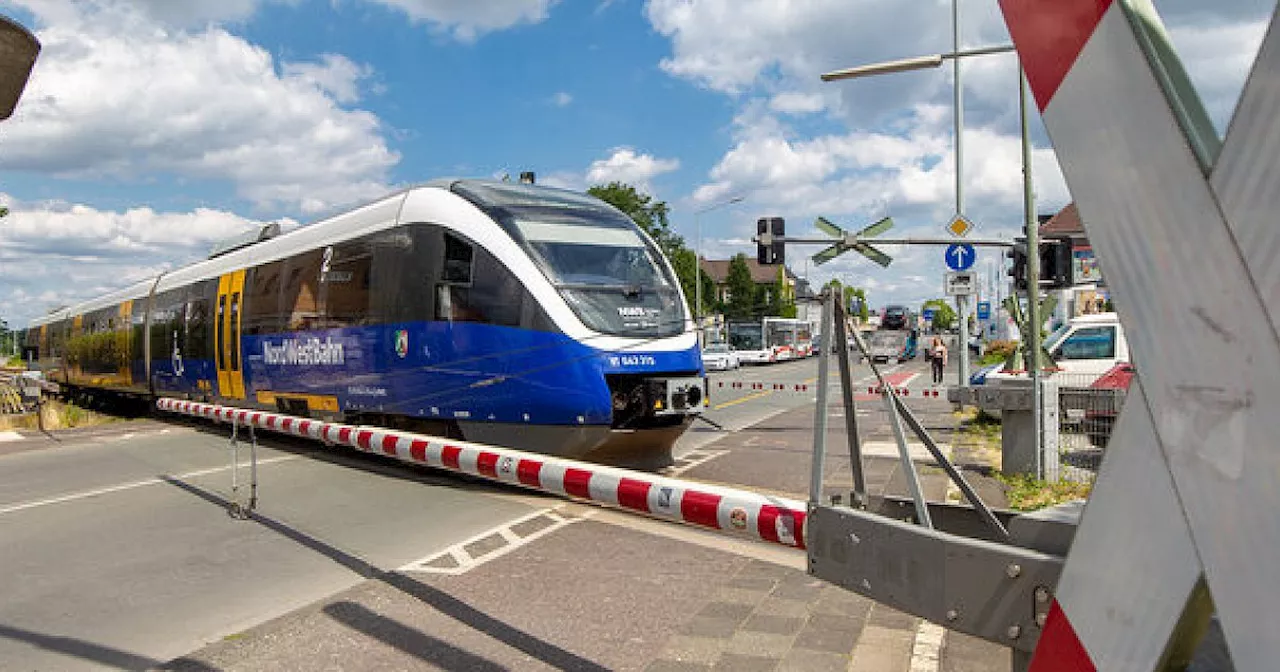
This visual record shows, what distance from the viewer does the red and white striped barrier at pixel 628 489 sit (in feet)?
10.0

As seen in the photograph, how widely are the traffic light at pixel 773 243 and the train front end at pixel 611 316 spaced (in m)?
8.67

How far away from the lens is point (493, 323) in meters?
8.47

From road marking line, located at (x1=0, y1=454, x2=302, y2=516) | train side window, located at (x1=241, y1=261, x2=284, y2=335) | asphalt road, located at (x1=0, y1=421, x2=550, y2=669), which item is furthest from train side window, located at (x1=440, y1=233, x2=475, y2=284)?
train side window, located at (x1=241, y1=261, x2=284, y2=335)

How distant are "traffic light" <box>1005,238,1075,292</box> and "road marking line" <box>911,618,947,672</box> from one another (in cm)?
802

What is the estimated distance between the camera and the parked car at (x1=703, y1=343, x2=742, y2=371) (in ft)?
132

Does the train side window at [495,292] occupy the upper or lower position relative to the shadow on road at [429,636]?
upper

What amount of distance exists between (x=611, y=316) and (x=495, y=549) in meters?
2.87

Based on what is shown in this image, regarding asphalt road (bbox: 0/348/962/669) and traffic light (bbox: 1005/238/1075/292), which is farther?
traffic light (bbox: 1005/238/1075/292)

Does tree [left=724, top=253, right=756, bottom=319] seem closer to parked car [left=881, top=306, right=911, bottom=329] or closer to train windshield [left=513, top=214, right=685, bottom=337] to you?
parked car [left=881, top=306, right=911, bottom=329]

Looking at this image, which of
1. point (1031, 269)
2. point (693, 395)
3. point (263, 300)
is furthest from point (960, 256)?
point (263, 300)

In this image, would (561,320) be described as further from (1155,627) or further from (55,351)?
(55,351)

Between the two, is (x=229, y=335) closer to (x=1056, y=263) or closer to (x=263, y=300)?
(x=263, y=300)

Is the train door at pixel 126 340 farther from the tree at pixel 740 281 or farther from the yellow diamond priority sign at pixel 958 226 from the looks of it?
the tree at pixel 740 281

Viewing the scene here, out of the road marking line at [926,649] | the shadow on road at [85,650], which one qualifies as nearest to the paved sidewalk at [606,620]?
the road marking line at [926,649]
